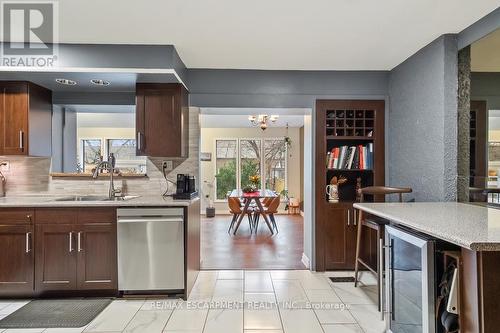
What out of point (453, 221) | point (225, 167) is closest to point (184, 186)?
point (453, 221)

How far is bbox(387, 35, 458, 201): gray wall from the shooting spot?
2686 millimetres

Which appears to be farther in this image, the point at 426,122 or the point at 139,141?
the point at 139,141

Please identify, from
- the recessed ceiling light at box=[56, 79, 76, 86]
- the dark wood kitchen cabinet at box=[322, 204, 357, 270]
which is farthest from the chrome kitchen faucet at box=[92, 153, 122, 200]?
the dark wood kitchen cabinet at box=[322, 204, 357, 270]

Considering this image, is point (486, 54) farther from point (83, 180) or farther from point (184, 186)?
point (83, 180)

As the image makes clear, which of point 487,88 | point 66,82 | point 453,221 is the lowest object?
point 453,221

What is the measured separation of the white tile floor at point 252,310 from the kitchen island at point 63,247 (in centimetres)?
24

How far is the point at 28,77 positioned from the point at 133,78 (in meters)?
1.00

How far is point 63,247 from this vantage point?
284cm

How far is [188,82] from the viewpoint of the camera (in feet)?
12.0

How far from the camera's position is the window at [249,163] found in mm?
8398

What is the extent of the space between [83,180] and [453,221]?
11.9 feet

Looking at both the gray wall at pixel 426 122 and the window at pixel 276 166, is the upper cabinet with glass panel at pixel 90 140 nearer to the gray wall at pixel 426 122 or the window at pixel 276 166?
the gray wall at pixel 426 122

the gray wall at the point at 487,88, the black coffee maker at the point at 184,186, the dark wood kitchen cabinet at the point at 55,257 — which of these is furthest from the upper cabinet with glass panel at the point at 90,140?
the gray wall at the point at 487,88

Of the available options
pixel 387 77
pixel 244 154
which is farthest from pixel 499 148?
pixel 244 154
